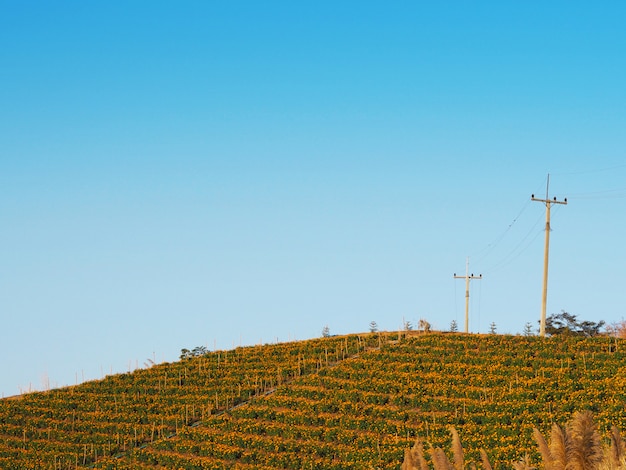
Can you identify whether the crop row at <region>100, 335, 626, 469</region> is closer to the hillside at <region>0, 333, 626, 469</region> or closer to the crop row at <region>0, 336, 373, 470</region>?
the hillside at <region>0, 333, 626, 469</region>

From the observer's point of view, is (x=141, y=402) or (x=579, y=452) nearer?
(x=579, y=452)

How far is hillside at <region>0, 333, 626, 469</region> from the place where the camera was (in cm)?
2733

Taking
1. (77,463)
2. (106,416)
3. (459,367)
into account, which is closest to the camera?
(77,463)

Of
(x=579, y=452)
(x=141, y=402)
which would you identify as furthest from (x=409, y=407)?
(x=579, y=452)

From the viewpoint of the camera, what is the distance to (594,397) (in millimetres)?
28594

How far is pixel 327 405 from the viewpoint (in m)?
31.7

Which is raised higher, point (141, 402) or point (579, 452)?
point (579, 452)

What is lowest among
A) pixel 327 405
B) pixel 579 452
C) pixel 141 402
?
pixel 141 402

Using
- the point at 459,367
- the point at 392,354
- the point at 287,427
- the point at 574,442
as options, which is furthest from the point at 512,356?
the point at 574,442

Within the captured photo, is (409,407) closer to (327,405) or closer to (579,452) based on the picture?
(327,405)

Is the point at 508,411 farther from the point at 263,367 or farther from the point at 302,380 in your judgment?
the point at 263,367

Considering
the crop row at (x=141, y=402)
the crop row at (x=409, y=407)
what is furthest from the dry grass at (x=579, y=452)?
the crop row at (x=141, y=402)

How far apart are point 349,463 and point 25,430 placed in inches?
809

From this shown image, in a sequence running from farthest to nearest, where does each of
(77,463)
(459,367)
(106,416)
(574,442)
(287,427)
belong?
(106,416) < (459,367) < (77,463) < (287,427) < (574,442)
